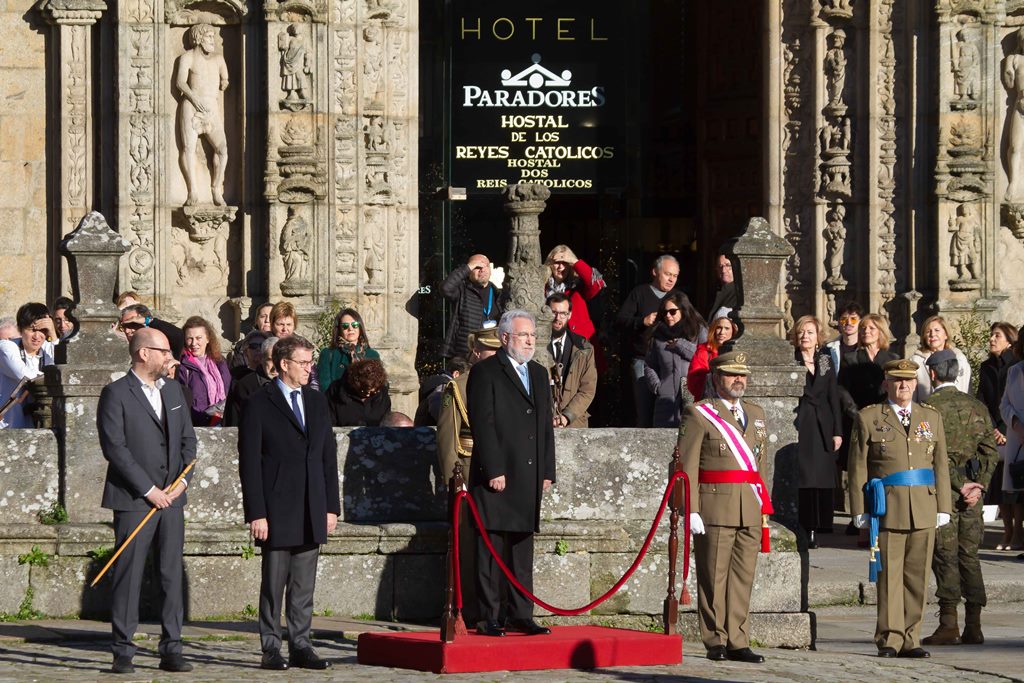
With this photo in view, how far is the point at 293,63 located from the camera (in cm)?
1884

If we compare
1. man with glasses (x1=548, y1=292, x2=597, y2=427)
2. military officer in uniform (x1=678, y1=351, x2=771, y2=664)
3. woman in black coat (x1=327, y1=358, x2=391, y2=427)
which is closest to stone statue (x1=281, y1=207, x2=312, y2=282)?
man with glasses (x1=548, y1=292, x2=597, y2=427)

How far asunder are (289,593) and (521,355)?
181 centimetres

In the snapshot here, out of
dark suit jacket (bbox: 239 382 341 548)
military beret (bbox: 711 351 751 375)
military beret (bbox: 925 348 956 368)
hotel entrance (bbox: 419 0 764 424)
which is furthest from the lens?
hotel entrance (bbox: 419 0 764 424)

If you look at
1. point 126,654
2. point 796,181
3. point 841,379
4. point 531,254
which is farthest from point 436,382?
point 796,181

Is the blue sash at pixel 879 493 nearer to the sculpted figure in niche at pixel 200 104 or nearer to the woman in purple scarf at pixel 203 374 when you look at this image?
the woman in purple scarf at pixel 203 374

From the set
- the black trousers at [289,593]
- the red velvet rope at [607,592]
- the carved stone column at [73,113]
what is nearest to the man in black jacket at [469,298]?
the carved stone column at [73,113]

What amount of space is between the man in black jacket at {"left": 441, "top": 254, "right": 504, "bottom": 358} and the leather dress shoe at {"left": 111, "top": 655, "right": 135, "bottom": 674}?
614 cm

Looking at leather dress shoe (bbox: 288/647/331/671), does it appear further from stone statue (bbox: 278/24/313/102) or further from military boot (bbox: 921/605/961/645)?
stone statue (bbox: 278/24/313/102)

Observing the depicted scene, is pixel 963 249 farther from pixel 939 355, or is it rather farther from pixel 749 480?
pixel 749 480

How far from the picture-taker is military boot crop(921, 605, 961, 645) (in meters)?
13.1

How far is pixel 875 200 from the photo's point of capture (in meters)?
19.6

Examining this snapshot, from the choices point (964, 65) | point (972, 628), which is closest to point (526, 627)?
point (972, 628)

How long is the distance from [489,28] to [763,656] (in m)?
10.1

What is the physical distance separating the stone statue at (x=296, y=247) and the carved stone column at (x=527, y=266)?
4232mm
